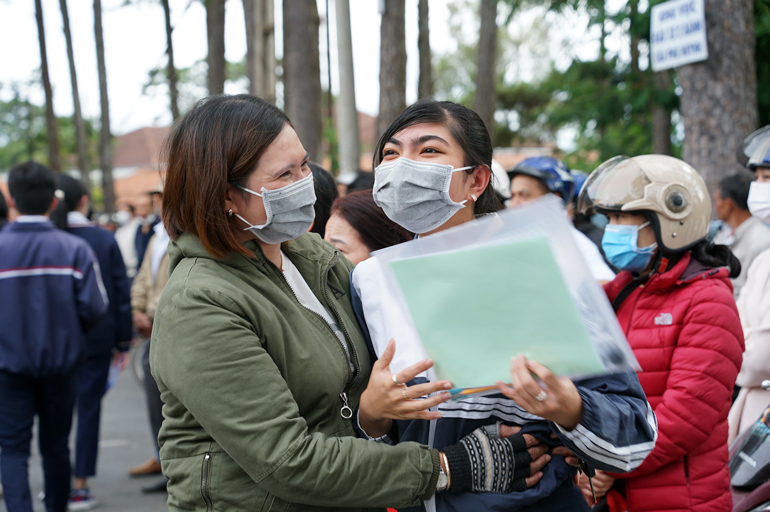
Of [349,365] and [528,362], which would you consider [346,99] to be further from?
[528,362]

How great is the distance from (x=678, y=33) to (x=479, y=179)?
13.5 ft

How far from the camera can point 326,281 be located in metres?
2.01

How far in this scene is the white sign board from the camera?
16.8 feet

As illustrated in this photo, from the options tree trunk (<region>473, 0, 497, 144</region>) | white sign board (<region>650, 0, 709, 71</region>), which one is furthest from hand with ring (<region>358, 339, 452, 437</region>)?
tree trunk (<region>473, 0, 497, 144</region>)

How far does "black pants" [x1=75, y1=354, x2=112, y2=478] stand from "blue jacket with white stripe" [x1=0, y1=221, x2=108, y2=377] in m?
0.89

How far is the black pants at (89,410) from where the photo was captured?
5203mm

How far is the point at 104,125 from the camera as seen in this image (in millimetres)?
19406

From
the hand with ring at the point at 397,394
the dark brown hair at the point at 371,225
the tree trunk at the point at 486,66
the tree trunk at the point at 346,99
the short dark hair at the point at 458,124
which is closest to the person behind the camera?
the hand with ring at the point at 397,394

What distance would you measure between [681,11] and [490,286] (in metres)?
4.75

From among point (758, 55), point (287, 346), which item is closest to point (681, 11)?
point (758, 55)

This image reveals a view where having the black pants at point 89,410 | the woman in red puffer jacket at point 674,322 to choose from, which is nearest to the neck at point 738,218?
the woman in red puffer jacket at point 674,322

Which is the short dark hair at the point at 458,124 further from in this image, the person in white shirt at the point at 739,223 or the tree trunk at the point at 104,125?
the tree trunk at the point at 104,125

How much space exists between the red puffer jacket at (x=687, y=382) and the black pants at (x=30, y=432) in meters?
3.70

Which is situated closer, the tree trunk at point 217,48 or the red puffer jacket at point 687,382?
the red puffer jacket at point 687,382
